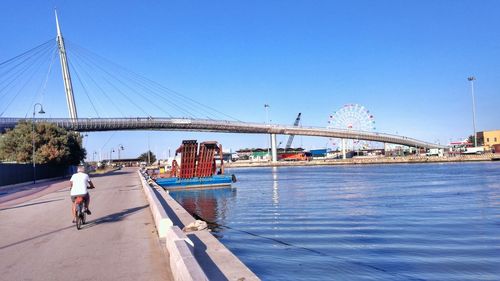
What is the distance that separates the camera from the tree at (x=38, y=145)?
187 ft

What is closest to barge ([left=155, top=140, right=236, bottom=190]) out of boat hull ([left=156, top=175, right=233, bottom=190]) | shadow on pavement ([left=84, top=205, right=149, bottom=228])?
boat hull ([left=156, top=175, right=233, bottom=190])

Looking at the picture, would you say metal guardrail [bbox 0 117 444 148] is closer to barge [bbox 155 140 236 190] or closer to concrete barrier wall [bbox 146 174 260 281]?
barge [bbox 155 140 236 190]

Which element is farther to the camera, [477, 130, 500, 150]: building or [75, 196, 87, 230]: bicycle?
[477, 130, 500, 150]: building

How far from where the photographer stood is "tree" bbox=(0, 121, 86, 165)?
57031mm

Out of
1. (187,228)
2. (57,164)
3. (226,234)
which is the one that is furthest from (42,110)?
(187,228)

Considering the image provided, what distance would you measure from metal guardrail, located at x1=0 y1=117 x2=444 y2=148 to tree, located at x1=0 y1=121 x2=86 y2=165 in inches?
278

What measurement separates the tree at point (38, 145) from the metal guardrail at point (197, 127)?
706 cm

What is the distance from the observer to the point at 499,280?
978 centimetres

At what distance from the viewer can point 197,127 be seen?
11356 centimetres

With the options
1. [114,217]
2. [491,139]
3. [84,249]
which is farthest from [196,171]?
[491,139]

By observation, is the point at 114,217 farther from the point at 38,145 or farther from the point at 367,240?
the point at 38,145

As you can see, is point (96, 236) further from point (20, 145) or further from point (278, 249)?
point (20, 145)

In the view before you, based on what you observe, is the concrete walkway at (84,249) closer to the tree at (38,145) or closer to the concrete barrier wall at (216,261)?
the concrete barrier wall at (216,261)

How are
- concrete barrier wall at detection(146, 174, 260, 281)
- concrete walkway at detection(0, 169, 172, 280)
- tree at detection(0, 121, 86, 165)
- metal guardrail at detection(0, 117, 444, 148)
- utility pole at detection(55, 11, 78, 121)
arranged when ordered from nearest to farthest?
concrete barrier wall at detection(146, 174, 260, 281) < concrete walkway at detection(0, 169, 172, 280) < tree at detection(0, 121, 86, 165) < utility pole at detection(55, 11, 78, 121) < metal guardrail at detection(0, 117, 444, 148)
